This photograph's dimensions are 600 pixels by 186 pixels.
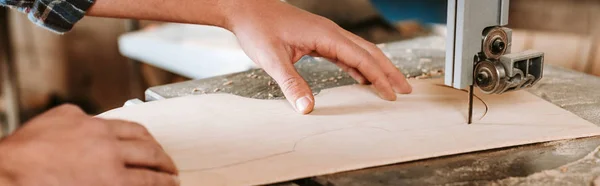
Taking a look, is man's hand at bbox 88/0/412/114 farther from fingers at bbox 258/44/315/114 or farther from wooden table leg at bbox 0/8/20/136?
wooden table leg at bbox 0/8/20/136

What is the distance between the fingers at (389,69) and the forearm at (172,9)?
277 mm

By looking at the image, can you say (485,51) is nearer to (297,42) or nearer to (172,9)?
(297,42)

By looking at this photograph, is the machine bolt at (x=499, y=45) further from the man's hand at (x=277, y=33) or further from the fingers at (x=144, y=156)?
the fingers at (x=144, y=156)

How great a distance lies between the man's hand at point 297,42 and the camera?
1.47m

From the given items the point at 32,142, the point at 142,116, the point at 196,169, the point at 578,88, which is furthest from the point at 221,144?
the point at 578,88

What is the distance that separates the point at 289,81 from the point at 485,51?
0.41 metres

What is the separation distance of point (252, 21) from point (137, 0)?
27cm

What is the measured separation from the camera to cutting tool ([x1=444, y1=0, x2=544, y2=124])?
3.88 ft

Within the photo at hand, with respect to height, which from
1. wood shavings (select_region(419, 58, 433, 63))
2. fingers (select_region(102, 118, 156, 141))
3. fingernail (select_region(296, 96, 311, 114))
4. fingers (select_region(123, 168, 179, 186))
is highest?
fingers (select_region(102, 118, 156, 141))

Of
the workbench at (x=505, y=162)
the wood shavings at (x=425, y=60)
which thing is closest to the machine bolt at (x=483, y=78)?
the workbench at (x=505, y=162)

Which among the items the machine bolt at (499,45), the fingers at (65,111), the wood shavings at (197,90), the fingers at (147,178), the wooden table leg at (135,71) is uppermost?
the machine bolt at (499,45)

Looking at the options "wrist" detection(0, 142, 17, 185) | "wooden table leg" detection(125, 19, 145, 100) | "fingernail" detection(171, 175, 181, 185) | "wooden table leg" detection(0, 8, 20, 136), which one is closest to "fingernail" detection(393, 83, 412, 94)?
"fingernail" detection(171, 175, 181, 185)

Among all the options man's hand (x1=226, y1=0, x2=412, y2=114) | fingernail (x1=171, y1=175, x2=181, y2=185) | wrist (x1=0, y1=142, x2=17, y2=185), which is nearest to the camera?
wrist (x1=0, y1=142, x2=17, y2=185)

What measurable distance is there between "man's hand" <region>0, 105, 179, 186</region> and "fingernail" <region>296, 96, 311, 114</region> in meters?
0.45
